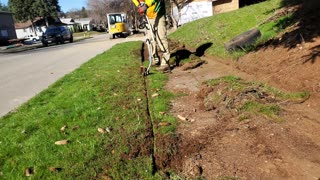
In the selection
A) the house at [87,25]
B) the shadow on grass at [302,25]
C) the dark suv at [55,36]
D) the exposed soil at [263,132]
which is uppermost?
the shadow on grass at [302,25]

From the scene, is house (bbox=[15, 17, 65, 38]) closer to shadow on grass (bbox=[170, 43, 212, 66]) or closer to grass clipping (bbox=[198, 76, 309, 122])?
shadow on grass (bbox=[170, 43, 212, 66])

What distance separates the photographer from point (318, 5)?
7.57 metres

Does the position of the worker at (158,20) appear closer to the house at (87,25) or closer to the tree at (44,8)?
the tree at (44,8)

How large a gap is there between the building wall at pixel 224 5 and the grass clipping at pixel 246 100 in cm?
2884

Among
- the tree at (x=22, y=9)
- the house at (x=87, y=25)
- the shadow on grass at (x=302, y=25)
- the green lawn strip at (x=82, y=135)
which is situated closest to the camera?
the green lawn strip at (x=82, y=135)

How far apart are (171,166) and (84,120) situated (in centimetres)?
202

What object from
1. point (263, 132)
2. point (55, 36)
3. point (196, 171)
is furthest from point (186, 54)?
point (55, 36)

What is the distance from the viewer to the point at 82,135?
4.58 m

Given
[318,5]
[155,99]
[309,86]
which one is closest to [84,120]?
[155,99]

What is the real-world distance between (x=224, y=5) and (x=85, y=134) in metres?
33.4

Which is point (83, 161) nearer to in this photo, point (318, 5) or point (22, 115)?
point (22, 115)

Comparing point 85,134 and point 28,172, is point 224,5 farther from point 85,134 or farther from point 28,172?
point 28,172

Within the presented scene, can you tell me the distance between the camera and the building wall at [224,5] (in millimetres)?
33575

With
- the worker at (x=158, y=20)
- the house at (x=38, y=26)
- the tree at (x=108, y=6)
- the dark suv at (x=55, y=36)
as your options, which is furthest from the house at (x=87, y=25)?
the worker at (x=158, y=20)
